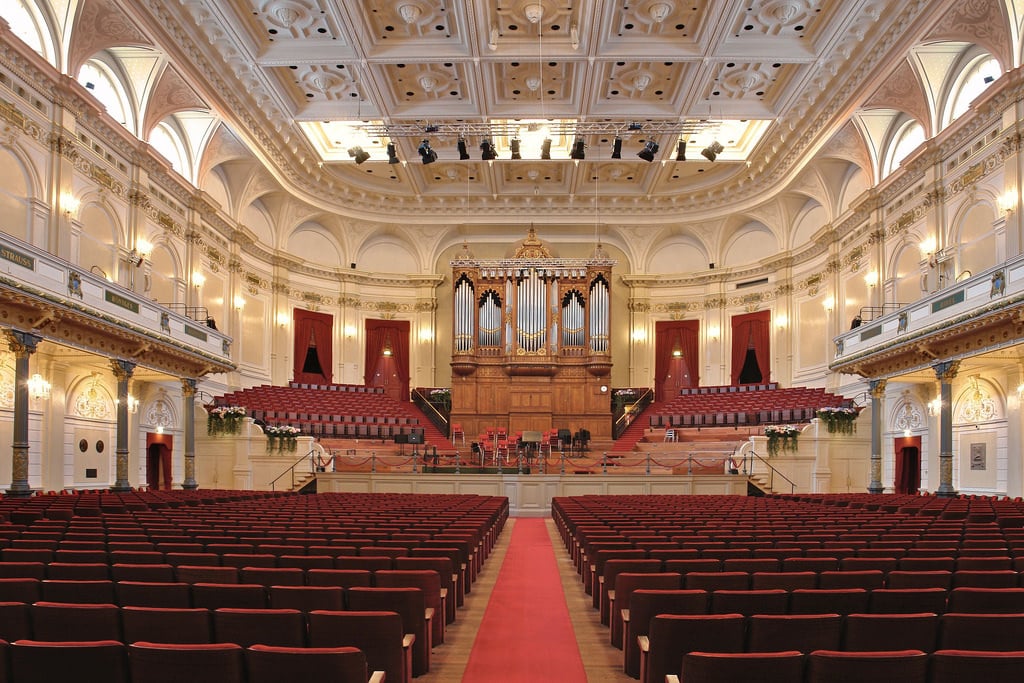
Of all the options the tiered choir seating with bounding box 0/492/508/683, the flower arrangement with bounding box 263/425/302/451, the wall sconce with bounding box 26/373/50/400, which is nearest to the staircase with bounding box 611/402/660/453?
the flower arrangement with bounding box 263/425/302/451

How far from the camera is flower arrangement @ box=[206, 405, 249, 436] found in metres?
21.1

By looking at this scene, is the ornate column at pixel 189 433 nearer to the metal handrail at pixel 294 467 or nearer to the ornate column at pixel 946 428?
the metal handrail at pixel 294 467

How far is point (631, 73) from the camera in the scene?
802 inches

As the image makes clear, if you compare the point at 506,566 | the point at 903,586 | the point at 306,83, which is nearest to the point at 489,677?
the point at 903,586

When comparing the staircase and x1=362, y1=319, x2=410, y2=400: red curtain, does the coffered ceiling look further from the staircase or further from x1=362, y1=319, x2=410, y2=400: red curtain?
the staircase

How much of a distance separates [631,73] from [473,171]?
8982mm

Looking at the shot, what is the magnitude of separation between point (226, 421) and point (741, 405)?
16726 mm

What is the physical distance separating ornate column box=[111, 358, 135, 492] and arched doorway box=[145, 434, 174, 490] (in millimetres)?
3723

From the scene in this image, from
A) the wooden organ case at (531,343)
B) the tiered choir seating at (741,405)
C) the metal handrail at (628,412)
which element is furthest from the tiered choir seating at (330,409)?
the tiered choir seating at (741,405)

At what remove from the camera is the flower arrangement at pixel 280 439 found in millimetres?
20766

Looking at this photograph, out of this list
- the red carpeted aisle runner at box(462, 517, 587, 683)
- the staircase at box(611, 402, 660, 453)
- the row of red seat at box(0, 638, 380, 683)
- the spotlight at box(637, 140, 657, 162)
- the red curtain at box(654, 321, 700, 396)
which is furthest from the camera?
the red curtain at box(654, 321, 700, 396)

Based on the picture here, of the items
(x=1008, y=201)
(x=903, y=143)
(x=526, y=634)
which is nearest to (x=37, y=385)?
(x=526, y=634)

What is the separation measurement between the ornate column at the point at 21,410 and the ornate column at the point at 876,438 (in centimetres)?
1793

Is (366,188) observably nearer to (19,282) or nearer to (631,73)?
(631,73)
